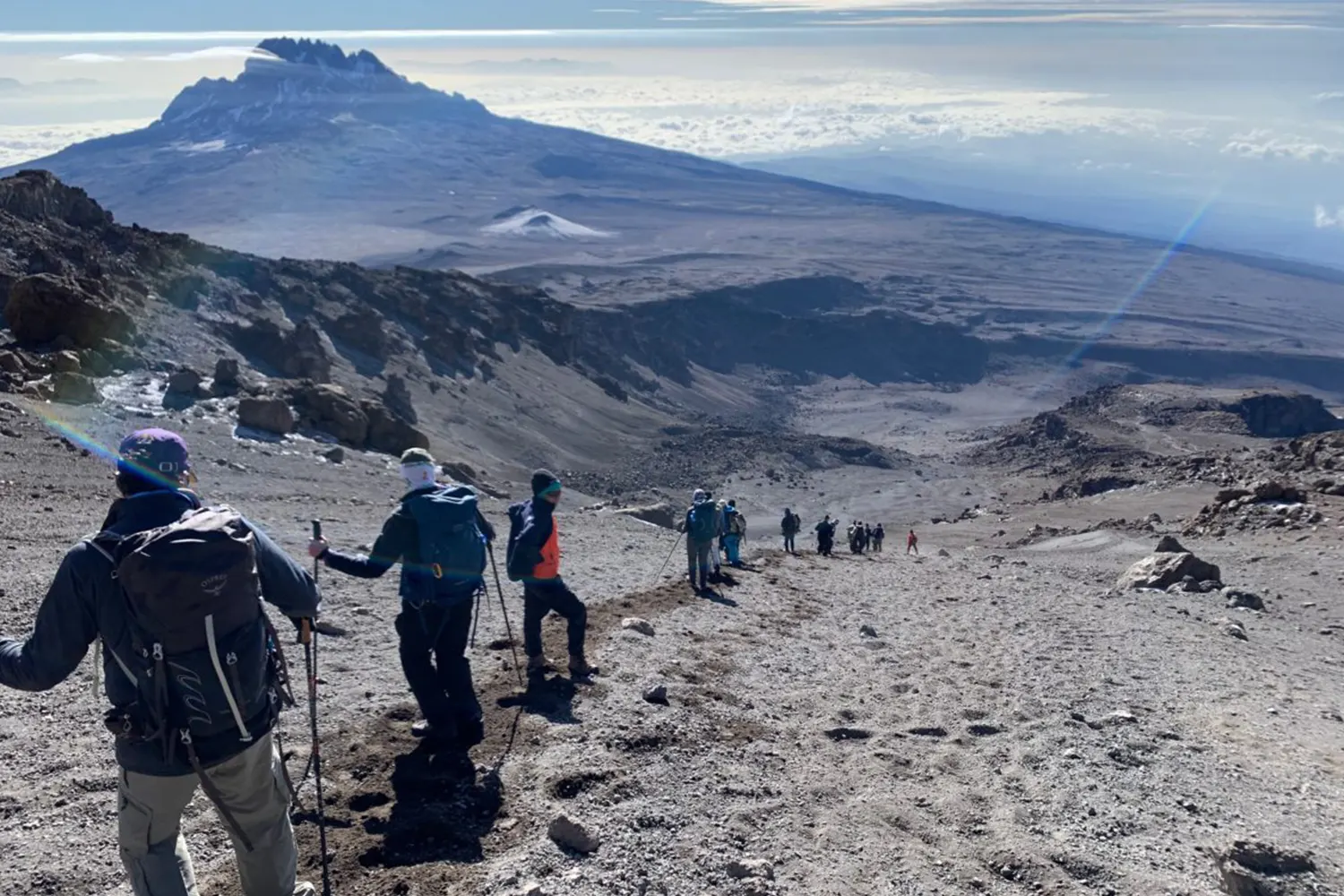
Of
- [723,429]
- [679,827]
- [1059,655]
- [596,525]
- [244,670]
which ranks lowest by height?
[723,429]

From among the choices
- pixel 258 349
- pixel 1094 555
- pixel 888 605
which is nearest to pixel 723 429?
pixel 258 349

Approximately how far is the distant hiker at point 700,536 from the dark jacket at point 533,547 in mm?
5325

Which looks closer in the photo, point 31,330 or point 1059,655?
point 1059,655

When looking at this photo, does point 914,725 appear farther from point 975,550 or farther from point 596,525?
point 975,550

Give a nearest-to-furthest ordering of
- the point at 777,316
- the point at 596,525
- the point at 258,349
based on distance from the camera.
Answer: the point at 596,525, the point at 258,349, the point at 777,316

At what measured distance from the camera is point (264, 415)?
2319 cm

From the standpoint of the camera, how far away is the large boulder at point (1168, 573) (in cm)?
1552

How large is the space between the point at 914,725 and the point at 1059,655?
3089 mm

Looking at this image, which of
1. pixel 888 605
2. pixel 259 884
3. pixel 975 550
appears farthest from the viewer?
pixel 975 550

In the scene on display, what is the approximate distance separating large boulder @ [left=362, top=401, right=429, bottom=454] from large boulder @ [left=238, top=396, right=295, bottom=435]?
3.31 metres

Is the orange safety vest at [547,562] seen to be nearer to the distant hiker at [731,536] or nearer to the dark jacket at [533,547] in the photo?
the dark jacket at [533,547]

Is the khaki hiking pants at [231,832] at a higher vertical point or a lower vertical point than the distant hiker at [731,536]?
higher

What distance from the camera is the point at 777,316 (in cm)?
11638

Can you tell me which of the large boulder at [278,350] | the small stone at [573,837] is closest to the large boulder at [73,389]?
the large boulder at [278,350]
